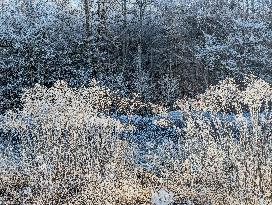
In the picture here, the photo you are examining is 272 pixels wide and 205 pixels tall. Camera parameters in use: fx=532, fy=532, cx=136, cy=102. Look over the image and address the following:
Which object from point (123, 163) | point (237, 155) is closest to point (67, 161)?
point (123, 163)

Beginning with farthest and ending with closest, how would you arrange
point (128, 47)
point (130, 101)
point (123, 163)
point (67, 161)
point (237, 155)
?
point (128, 47) < point (130, 101) < point (123, 163) < point (67, 161) < point (237, 155)

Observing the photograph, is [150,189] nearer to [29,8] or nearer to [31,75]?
[31,75]

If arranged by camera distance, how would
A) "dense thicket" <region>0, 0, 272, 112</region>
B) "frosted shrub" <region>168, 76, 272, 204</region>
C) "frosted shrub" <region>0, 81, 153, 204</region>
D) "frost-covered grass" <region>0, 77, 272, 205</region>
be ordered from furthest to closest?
"dense thicket" <region>0, 0, 272, 112</region>
"frosted shrub" <region>0, 81, 153, 204</region>
"frost-covered grass" <region>0, 77, 272, 205</region>
"frosted shrub" <region>168, 76, 272, 204</region>

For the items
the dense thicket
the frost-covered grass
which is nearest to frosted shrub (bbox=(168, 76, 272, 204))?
the frost-covered grass

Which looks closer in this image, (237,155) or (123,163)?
(237,155)

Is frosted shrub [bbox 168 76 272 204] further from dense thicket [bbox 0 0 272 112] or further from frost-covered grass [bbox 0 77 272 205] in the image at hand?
dense thicket [bbox 0 0 272 112]

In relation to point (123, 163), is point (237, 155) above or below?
above

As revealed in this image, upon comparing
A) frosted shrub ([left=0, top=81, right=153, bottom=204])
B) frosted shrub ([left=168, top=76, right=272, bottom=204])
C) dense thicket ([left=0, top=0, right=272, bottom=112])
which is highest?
frosted shrub ([left=168, top=76, right=272, bottom=204])

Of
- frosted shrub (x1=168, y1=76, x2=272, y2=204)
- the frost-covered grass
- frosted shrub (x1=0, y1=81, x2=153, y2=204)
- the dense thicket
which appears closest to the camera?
frosted shrub (x1=168, y1=76, x2=272, y2=204)

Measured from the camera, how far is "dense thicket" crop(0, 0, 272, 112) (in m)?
18.9

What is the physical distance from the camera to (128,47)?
69.4 ft

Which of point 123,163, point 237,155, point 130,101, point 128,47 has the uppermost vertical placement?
point 237,155

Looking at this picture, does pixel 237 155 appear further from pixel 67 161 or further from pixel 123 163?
pixel 67 161

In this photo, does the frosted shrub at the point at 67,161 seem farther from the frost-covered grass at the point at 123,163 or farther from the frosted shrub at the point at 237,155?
the frosted shrub at the point at 237,155
